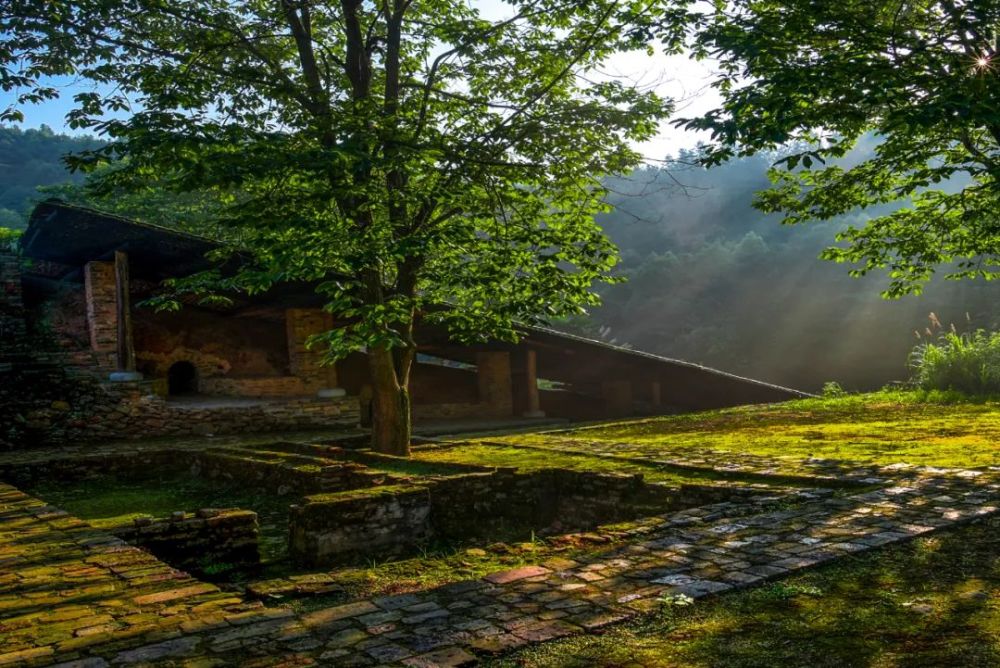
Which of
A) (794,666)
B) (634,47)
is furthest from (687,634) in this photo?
(634,47)

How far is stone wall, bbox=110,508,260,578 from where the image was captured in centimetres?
608

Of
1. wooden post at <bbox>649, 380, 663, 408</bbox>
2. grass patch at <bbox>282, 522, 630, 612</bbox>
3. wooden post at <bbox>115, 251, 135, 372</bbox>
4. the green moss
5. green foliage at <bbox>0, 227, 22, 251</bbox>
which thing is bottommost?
wooden post at <bbox>649, 380, 663, 408</bbox>

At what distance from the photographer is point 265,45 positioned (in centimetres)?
1085

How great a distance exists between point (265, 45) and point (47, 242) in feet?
24.5

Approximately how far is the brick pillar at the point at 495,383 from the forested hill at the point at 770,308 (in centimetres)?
1663

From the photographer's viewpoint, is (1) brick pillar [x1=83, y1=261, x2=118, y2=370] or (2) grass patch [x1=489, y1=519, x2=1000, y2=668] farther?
(1) brick pillar [x1=83, y1=261, x2=118, y2=370]

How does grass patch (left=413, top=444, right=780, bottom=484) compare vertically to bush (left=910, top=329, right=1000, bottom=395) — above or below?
below

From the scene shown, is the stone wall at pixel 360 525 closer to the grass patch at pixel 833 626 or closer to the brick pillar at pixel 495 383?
the grass patch at pixel 833 626

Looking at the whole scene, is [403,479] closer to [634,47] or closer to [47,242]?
[634,47]

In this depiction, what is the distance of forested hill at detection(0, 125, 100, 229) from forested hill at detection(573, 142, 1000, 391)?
35174 millimetres

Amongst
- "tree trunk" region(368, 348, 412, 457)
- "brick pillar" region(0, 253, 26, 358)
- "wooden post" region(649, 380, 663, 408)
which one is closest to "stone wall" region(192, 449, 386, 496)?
"tree trunk" region(368, 348, 412, 457)

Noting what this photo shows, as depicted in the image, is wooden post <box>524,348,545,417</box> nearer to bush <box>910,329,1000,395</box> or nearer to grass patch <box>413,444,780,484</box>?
grass patch <box>413,444,780,484</box>

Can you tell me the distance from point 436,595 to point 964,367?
15410 mm

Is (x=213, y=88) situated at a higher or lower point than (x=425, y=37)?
lower
